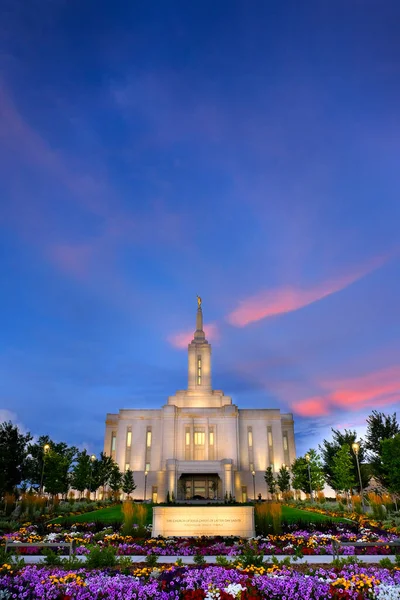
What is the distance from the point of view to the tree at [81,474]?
142 feet

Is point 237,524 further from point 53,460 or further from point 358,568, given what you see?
point 53,460

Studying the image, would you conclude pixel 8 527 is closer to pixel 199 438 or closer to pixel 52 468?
pixel 52 468

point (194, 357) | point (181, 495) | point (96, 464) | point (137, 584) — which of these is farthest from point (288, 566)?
point (194, 357)

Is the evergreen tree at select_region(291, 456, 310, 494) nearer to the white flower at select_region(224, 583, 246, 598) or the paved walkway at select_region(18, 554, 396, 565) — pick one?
the paved walkway at select_region(18, 554, 396, 565)

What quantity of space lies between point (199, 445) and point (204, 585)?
2292 inches

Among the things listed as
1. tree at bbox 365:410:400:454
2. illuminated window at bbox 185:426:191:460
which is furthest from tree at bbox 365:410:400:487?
illuminated window at bbox 185:426:191:460

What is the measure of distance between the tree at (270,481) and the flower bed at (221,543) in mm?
41786

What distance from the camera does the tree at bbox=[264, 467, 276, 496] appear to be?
58.2 meters

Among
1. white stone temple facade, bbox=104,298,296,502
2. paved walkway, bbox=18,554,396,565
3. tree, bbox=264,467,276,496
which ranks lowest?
paved walkway, bbox=18,554,396,565

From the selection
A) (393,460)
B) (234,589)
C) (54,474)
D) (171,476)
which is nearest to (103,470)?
(171,476)

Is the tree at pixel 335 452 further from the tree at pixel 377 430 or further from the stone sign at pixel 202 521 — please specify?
the stone sign at pixel 202 521

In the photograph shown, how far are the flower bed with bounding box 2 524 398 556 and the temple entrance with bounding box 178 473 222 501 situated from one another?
44.7 meters

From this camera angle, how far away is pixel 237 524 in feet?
55.9

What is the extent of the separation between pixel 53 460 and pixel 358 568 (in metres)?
33.6
